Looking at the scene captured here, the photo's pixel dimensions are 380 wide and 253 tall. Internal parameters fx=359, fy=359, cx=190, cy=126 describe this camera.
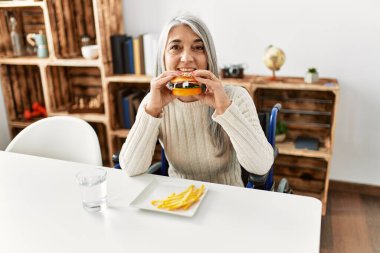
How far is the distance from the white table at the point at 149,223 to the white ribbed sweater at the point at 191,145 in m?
0.15

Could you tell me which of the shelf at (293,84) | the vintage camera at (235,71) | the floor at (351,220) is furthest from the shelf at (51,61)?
the floor at (351,220)

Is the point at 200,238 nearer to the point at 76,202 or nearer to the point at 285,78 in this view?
the point at 76,202

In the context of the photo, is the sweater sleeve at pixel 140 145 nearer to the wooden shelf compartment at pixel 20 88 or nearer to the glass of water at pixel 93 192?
the glass of water at pixel 93 192

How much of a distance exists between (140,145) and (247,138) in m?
0.40

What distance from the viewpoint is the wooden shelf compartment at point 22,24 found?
2.93 metres

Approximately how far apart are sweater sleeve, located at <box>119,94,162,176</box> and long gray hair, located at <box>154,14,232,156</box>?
233 millimetres

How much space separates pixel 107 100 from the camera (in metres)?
2.69

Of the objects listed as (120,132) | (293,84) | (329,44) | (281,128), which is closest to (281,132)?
(281,128)

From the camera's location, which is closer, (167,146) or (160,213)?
(160,213)

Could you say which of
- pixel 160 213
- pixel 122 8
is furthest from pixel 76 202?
pixel 122 8

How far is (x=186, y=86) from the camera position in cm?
124

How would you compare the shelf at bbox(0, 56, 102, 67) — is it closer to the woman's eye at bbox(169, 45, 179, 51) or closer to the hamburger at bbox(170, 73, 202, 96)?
the woman's eye at bbox(169, 45, 179, 51)

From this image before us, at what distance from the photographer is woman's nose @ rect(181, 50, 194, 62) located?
1.40 m

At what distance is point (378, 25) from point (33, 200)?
2.17 metres
